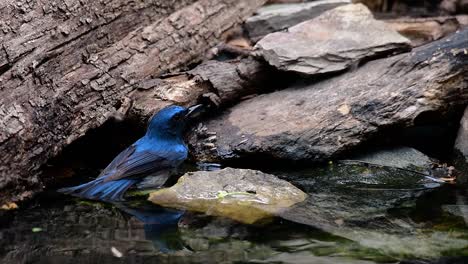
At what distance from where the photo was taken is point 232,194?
13.8 ft

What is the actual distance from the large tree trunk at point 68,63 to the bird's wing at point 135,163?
0.32m

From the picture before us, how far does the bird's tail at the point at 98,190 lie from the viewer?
432cm

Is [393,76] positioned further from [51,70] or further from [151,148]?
[51,70]

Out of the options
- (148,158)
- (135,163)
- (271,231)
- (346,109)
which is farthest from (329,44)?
(271,231)

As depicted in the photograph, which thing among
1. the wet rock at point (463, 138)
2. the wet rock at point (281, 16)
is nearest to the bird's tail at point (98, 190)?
the wet rock at point (281, 16)

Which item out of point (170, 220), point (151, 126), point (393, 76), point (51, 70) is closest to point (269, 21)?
point (393, 76)

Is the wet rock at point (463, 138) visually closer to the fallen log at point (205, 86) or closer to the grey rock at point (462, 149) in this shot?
the grey rock at point (462, 149)

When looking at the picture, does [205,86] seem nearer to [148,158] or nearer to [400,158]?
[148,158]

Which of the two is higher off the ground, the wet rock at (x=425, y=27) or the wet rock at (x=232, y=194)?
the wet rock at (x=425, y=27)

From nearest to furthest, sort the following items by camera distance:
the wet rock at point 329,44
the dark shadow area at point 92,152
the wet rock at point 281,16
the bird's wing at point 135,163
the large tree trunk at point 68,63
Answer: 1. the large tree trunk at point 68,63
2. the bird's wing at point 135,163
3. the dark shadow area at point 92,152
4. the wet rock at point 329,44
5. the wet rock at point 281,16

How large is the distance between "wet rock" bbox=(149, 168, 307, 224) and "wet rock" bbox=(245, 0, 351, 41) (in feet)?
6.73

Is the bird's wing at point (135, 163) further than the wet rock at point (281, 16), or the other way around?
the wet rock at point (281, 16)

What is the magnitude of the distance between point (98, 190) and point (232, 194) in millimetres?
853

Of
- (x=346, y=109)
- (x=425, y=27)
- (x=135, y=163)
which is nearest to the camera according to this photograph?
(x=135, y=163)
